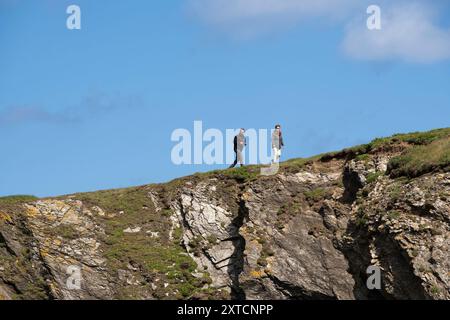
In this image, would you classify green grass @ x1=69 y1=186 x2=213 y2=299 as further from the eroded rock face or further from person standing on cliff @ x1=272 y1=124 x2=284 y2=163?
person standing on cliff @ x1=272 y1=124 x2=284 y2=163

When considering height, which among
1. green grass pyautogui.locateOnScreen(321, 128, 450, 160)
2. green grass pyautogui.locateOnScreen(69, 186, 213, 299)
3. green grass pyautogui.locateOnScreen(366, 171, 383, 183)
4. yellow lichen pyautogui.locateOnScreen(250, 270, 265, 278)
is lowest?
yellow lichen pyautogui.locateOnScreen(250, 270, 265, 278)

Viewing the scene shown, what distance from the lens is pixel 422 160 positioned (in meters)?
68.8

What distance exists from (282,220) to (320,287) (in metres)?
5.71

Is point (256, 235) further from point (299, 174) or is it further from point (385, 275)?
point (385, 275)

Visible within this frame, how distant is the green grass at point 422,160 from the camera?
221ft

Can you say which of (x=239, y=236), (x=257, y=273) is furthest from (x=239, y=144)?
(x=257, y=273)

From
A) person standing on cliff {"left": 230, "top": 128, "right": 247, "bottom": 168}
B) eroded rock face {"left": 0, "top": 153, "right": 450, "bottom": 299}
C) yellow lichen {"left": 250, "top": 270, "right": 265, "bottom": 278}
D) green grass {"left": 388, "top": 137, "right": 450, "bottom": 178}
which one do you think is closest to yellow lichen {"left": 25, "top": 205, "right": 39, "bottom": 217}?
eroded rock face {"left": 0, "top": 153, "right": 450, "bottom": 299}

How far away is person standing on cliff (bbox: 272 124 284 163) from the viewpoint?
76.4m

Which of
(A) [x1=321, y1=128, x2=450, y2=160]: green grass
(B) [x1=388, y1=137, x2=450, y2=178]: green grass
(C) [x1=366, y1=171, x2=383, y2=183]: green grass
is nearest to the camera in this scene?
(B) [x1=388, y1=137, x2=450, y2=178]: green grass

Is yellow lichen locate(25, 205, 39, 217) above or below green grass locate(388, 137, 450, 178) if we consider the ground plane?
below

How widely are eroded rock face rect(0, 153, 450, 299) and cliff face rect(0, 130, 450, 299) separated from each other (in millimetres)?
83

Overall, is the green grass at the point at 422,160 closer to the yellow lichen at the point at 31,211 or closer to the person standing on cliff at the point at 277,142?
the person standing on cliff at the point at 277,142

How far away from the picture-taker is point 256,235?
73750 mm
